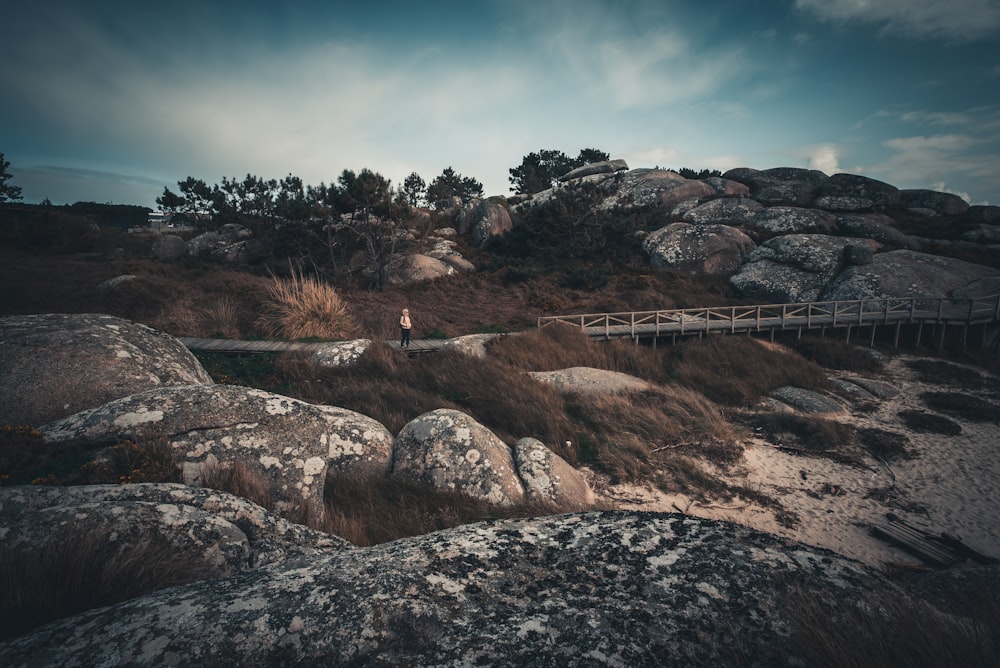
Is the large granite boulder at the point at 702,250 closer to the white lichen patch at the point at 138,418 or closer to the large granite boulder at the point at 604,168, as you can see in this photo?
the large granite boulder at the point at 604,168

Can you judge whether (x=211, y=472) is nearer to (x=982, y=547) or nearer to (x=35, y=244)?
(x=982, y=547)

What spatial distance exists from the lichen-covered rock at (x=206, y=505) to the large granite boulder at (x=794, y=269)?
83.7ft

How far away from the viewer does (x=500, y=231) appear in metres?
34.3

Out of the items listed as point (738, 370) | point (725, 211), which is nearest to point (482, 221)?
point (725, 211)

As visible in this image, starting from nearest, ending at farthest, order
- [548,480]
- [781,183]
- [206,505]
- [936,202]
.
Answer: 1. [206,505]
2. [548,480]
3. [936,202]
4. [781,183]

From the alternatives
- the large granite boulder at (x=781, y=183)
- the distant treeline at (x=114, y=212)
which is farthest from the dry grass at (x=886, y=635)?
the distant treeline at (x=114, y=212)

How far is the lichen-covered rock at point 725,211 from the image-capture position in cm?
3069

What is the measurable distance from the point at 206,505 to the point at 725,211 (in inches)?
1423

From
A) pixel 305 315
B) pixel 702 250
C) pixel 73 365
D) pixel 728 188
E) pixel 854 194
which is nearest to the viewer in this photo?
pixel 73 365

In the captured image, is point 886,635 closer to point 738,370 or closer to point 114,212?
point 738,370

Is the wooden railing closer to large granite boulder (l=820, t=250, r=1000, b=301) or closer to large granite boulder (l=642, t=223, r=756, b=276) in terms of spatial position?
large granite boulder (l=820, t=250, r=1000, b=301)

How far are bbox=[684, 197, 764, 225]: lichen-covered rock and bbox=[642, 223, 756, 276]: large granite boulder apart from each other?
3.65 m

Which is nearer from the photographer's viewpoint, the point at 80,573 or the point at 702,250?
the point at 80,573

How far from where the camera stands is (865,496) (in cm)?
759
